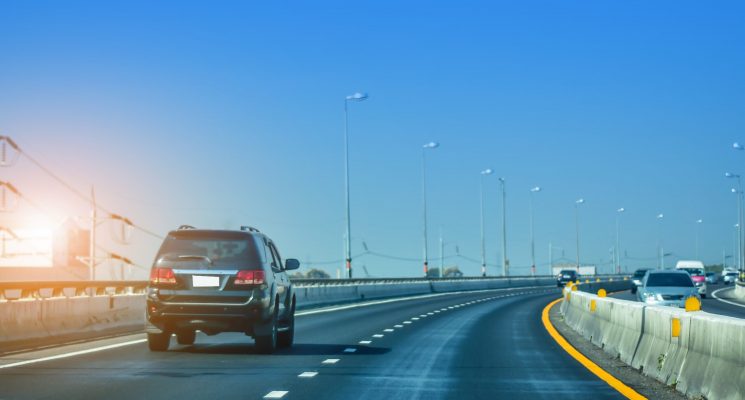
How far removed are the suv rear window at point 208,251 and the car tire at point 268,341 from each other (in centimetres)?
103

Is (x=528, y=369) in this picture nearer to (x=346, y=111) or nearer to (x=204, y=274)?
(x=204, y=274)

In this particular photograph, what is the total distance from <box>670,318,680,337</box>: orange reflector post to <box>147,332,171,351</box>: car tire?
833 centimetres

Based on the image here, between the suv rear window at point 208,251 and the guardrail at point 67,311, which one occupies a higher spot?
the suv rear window at point 208,251

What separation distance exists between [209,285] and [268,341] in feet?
4.09

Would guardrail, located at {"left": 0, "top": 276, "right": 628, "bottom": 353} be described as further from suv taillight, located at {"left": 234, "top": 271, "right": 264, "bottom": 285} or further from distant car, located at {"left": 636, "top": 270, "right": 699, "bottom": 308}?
distant car, located at {"left": 636, "top": 270, "right": 699, "bottom": 308}

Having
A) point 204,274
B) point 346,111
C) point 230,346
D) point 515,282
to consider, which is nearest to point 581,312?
point 230,346

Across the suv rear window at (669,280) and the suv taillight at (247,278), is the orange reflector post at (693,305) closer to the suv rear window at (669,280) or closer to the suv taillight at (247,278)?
the suv taillight at (247,278)

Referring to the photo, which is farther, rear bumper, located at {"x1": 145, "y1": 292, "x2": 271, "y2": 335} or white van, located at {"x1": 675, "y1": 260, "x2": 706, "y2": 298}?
white van, located at {"x1": 675, "y1": 260, "x2": 706, "y2": 298}

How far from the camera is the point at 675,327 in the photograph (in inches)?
484

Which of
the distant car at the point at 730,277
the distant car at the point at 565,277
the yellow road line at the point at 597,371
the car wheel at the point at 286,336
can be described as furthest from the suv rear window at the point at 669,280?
the distant car at the point at 730,277

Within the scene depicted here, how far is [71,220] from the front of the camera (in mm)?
145000

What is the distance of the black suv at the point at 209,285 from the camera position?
17469 millimetres

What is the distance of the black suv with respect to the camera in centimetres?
1747

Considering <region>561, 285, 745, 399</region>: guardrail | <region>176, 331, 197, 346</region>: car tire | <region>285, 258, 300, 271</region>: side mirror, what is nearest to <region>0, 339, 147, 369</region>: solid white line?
<region>176, 331, 197, 346</region>: car tire
